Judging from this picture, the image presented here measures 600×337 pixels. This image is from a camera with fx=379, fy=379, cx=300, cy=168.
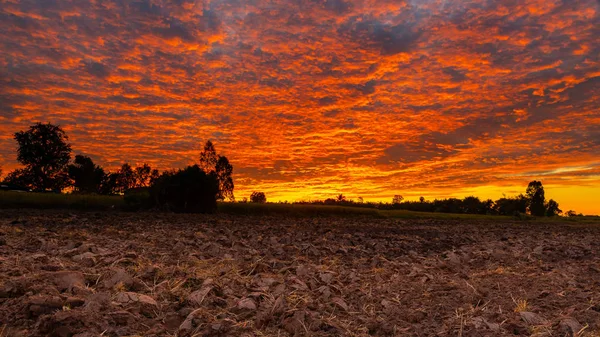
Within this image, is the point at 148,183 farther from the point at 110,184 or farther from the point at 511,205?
the point at 511,205

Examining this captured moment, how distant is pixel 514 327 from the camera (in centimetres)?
425

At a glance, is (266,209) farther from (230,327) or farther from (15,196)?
(230,327)

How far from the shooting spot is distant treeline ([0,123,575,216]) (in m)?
27.3

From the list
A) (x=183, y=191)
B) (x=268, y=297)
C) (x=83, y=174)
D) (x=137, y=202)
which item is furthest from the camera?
(x=83, y=174)

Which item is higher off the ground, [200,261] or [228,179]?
[228,179]

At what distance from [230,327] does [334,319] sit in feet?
4.20

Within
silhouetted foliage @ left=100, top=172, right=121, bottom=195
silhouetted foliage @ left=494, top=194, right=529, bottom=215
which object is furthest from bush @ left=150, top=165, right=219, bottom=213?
silhouetted foliage @ left=494, top=194, right=529, bottom=215

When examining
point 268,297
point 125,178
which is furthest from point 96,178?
point 268,297

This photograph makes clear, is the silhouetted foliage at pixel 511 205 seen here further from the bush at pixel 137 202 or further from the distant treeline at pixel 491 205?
the bush at pixel 137 202

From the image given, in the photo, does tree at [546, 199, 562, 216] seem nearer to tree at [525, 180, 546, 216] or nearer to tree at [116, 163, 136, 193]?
tree at [525, 180, 546, 216]

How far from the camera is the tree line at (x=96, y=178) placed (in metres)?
27.2

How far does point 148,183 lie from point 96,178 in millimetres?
39218

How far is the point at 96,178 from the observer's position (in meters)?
64.8

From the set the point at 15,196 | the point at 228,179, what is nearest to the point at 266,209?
the point at 15,196
